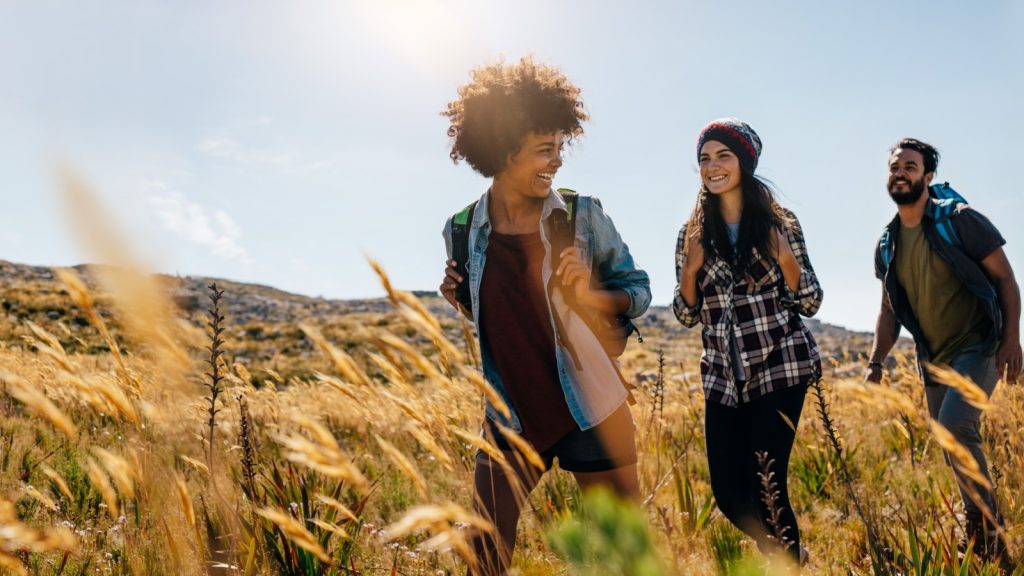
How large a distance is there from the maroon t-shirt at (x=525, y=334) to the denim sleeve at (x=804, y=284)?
132 cm

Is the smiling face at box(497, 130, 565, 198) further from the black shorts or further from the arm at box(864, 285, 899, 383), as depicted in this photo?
the arm at box(864, 285, 899, 383)

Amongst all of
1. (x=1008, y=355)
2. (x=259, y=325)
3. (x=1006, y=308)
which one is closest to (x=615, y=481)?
(x=1008, y=355)

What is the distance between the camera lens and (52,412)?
59.2 inches

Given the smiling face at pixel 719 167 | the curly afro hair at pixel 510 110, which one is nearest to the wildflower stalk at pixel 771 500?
the smiling face at pixel 719 167

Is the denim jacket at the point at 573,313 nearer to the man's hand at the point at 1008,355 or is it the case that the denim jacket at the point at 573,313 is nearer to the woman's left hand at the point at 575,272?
the woman's left hand at the point at 575,272

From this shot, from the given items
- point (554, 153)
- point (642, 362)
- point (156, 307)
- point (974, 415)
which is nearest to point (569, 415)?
point (554, 153)

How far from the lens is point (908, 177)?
12.5 feet

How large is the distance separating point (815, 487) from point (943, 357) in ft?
4.67

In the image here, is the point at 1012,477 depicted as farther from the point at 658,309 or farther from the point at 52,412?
the point at 658,309

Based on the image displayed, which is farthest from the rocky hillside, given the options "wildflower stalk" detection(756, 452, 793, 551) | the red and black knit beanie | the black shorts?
"wildflower stalk" detection(756, 452, 793, 551)

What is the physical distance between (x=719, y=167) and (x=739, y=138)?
6.7 inches

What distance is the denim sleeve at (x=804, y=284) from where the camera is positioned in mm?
2988

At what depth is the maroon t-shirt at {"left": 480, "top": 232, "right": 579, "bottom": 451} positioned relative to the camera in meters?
2.38

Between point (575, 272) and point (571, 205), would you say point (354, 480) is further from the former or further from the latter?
point (571, 205)
